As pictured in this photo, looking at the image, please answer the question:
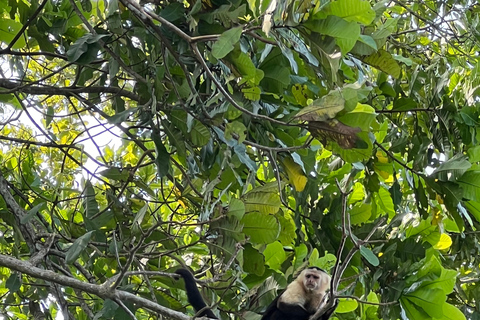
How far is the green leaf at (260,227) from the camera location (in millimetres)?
2496

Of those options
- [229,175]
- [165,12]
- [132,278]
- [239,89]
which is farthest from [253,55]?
[132,278]

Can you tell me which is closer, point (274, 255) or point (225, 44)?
point (225, 44)

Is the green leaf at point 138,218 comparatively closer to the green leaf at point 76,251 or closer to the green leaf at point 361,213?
the green leaf at point 76,251

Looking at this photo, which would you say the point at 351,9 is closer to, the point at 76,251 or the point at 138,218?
the point at 138,218

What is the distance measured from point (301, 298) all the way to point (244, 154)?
5.36 feet

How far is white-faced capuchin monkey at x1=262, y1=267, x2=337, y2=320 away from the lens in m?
3.56

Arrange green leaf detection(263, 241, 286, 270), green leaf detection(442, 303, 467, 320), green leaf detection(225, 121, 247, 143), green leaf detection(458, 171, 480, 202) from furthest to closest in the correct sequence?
green leaf detection(263, 241, 286, 270), green leaf detection(442, 303, 467, 320), green leaf detection(458, 171, 480, 202), green leaf detection(225, 121, 247, 143)

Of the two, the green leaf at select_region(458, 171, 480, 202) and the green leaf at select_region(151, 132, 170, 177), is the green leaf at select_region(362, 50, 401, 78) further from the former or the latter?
the green leaf at select_region(151, 132, 170, 177)

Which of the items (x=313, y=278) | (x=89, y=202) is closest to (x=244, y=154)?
(x=89, y=202)

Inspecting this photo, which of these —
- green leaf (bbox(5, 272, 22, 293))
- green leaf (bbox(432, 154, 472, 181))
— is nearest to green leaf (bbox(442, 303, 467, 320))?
green leaf (bbox(432, 154, 472, 181))

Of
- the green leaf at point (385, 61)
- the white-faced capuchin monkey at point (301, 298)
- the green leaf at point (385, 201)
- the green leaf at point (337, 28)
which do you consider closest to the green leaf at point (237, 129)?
the green leaf at point (337, 28)

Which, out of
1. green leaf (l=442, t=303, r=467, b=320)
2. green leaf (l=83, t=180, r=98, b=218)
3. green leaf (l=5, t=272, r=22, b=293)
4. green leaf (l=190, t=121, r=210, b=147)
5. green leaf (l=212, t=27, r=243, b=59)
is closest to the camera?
green leaf (l=212, t=27, r=243, b=59)

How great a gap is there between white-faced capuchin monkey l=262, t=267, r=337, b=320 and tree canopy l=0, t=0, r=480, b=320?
0.23 m

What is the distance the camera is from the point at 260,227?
2.51m
